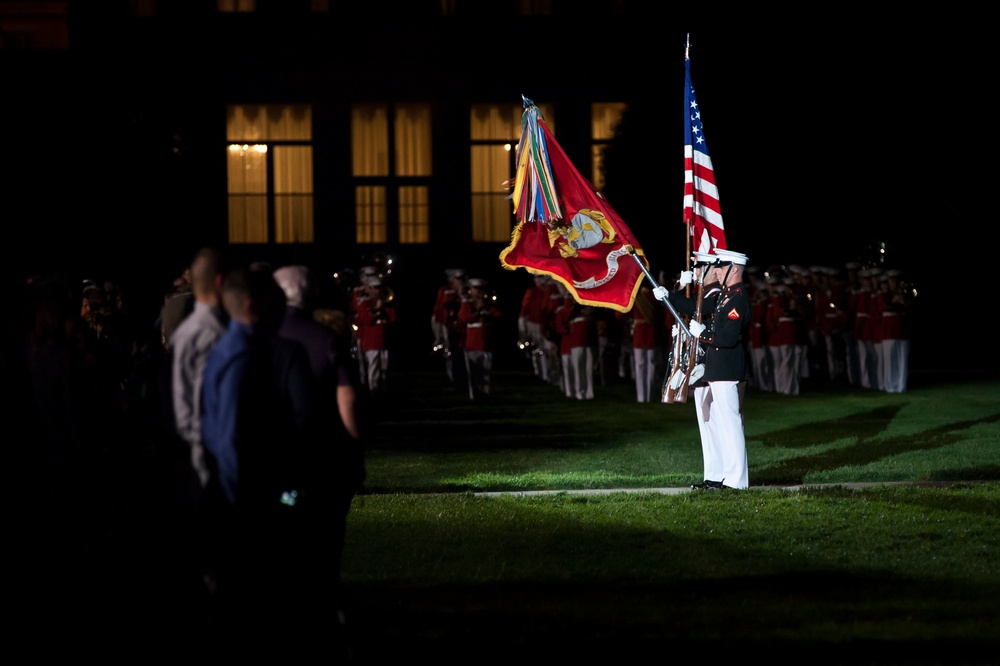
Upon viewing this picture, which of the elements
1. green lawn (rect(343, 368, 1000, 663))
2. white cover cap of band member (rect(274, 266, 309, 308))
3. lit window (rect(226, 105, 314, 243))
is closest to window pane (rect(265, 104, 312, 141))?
lit window (rect(226, 105, 314, 243))

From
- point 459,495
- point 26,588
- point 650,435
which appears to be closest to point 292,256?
point 650,435

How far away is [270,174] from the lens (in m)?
41.8

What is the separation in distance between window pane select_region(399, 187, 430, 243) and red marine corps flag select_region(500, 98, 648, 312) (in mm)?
27390

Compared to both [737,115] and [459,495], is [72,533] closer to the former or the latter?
[459,495]

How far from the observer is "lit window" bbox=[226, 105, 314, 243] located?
4122 cm

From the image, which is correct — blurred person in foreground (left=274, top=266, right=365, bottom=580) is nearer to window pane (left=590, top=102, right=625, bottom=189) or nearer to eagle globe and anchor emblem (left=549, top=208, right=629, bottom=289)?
eagle globe and anchor emblem (left=549, top=208, right=629, bottom=289)

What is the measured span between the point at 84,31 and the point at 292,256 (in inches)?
285

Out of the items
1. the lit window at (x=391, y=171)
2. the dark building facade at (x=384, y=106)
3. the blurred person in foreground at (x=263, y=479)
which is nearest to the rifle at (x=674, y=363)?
the blurred person in foreground at (x=263, y=479)

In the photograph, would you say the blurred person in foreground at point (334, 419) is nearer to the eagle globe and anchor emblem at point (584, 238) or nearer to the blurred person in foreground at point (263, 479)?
the blurred person in foreground at point (263, 479)

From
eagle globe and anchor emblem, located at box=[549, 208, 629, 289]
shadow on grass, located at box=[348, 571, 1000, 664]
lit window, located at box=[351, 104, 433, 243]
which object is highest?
lit window, located at box=[351, 104, 433, 243]

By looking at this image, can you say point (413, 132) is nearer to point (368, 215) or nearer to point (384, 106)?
point (384, 106)

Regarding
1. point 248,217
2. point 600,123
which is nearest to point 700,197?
point 600,123

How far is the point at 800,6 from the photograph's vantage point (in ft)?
101

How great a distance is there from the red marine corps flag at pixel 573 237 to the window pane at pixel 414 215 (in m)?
27.4
